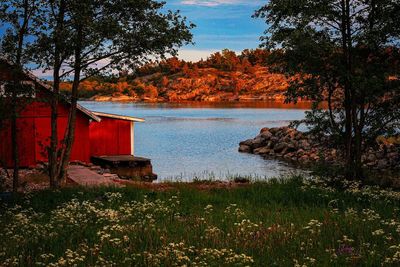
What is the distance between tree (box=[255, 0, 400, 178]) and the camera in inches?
907

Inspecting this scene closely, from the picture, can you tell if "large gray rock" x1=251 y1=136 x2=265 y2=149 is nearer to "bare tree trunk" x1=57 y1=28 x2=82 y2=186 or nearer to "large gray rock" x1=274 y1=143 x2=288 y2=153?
"large gray rock" x1=274 y1=143 x2=288 y2=153

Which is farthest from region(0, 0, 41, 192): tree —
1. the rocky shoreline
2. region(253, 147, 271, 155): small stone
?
region(253, 147, 271, 155): small stone

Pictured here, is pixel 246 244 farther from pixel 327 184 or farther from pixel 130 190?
pixel 327 184

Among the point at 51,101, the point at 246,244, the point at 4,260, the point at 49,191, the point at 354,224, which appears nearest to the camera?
the point at 4,260

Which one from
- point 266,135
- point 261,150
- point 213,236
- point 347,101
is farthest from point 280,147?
point 213,236

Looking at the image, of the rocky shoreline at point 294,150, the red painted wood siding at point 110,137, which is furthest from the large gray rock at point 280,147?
the red painted wood siding at point 110,137

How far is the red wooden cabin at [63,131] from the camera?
116ft

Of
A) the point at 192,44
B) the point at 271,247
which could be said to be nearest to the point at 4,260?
the point at 271,247

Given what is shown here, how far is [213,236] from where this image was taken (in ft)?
38.2

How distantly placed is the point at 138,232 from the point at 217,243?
6.32 ft

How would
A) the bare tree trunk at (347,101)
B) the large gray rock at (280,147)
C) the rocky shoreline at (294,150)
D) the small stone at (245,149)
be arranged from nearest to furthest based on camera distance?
the bare tree trunk at (347,101)
the rocky shoreline at (294,150)
the large gray rock at (280,147)
the small stone at (245,149)

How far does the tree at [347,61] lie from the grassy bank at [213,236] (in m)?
6.76

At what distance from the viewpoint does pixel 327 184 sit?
73.6 ft

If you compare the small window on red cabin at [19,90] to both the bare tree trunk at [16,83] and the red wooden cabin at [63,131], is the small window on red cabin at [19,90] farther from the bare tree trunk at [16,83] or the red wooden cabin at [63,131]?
the red wooden cabin at [63,131]
